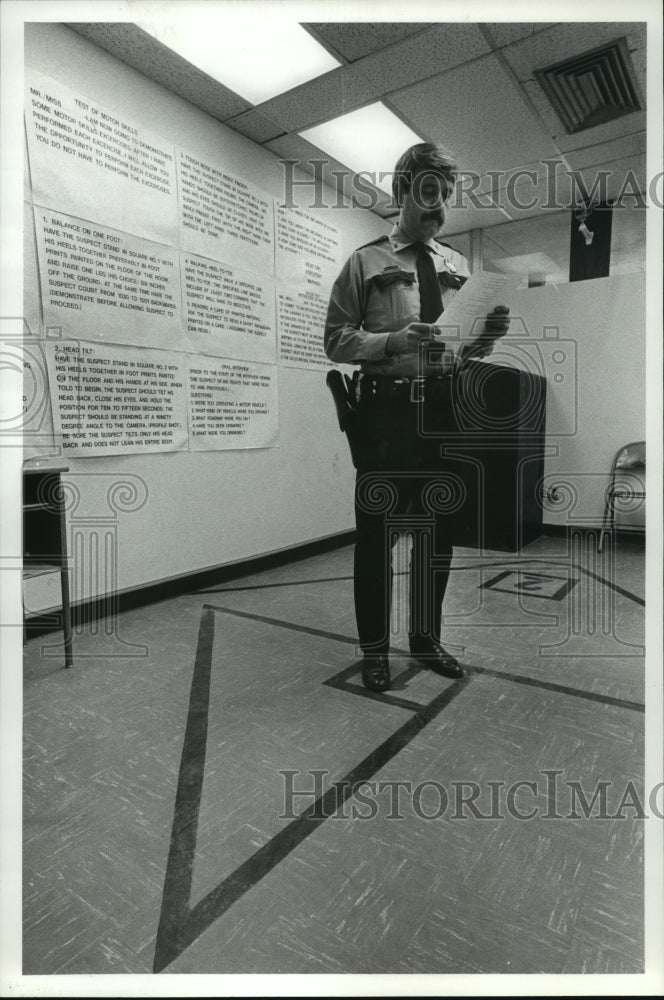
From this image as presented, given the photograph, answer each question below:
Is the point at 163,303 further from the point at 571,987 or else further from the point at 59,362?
the point at 571,987

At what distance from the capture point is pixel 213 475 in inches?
95.2

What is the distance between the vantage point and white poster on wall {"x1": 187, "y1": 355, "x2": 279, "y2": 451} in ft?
6.48

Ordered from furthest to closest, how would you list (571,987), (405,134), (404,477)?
(404,477), (405,134), (571,987)

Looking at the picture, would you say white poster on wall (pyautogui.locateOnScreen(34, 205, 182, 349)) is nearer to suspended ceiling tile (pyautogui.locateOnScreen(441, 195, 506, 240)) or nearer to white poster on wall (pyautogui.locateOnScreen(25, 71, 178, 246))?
white poster on wall (pyautogui.locateOnScreen(25, 71, 178, 246))

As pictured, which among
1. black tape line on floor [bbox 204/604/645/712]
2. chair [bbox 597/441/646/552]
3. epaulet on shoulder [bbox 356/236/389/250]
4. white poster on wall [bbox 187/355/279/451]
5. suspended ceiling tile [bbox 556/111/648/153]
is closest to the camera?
suspended ceiling tile [bbox 556/111/648/153]

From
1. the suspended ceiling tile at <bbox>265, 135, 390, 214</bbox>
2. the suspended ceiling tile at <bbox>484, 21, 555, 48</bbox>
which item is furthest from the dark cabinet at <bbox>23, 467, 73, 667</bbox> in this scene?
the suspended ceiling tile at <bbox>484, 21, 555, 48</bbox>

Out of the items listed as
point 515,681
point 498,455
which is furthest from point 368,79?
point 498,455

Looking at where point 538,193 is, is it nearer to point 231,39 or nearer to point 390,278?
point 390,278

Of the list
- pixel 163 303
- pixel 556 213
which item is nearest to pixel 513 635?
pixel 556 213

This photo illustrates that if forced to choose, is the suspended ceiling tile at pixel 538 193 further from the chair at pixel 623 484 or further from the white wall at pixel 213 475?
the chair at pixel 623 484

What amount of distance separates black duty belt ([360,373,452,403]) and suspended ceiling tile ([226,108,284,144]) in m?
0.83

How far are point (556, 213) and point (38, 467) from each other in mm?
1799

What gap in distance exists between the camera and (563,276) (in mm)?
2215

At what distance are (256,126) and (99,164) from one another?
23.3 inches
